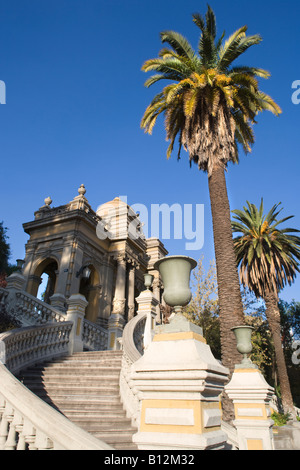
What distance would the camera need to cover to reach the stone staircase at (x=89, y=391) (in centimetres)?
641

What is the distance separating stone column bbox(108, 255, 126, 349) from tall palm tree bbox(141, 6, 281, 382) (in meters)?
5.49

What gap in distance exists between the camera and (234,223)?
26.2m

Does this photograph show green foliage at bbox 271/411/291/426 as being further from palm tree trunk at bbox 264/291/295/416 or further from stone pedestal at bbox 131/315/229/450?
stone pedestal at bbox 131/315/229/450

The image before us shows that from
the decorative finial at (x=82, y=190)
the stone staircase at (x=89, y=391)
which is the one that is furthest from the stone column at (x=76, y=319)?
the decorative finial at (x=82, y=190)

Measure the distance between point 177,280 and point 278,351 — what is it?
2169 centimetres

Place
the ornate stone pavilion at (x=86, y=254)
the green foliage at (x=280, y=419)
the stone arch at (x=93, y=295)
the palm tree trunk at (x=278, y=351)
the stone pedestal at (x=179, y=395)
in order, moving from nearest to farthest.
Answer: the stone pedestal at (x=179, y=395) < the green foliage at (x=280, y=419) < the palm tree trunk at (x=278, y=351) < the ornate stone pavilion at (x=86, y=254) < the stone arch at (x=93, y=295)

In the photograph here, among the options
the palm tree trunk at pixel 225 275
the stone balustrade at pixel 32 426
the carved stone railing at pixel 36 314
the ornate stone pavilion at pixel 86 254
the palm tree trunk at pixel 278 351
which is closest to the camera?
the stone balustrade at pixel 32 426

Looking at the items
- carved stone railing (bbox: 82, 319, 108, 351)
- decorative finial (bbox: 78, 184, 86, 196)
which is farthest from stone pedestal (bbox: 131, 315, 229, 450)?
decorative finial (bbox: 78, 184, 86, 196)

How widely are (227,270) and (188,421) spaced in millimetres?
9483

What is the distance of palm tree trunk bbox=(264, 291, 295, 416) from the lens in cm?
2091

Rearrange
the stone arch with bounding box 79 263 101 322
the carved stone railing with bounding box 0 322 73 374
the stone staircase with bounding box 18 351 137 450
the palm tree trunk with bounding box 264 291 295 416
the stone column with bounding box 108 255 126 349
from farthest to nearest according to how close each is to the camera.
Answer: the stone arch with bounding box 79 263 101 322 → the palm tree trunk with bounding box 264 291 295 416 → the stone column with bounding box 108 255 126 349 → the carved stone railing with bounding box 0 322 73 374 → the stone staircase with bounding box 18 351 137 450

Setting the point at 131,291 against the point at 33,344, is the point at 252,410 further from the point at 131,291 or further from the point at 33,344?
the point at 131,291

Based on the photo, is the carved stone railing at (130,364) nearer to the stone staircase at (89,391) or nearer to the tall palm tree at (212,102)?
the stone staircase at (89,391)
